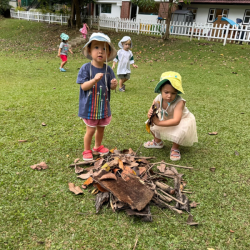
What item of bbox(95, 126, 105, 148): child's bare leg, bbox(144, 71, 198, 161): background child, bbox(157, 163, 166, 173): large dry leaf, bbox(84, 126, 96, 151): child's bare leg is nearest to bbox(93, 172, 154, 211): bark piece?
bbox(157, 163, 166, 173): large dry leaf

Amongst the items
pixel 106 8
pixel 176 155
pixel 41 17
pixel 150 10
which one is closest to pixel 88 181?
pixel 176 155

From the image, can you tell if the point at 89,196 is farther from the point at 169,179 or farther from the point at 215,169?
the point at 215,169

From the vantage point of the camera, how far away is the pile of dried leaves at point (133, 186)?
90.0 inches

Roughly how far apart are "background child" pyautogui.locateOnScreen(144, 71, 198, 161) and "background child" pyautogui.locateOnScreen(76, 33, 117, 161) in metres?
0.62

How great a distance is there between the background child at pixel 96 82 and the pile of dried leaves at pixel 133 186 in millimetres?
538

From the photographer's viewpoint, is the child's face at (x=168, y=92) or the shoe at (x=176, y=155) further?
the shoe at (x=176, y=155)

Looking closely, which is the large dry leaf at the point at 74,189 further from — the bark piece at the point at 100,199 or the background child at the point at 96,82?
the background child at the point at 96,82

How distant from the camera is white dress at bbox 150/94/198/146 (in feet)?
10.5

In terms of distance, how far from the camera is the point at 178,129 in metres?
3.23

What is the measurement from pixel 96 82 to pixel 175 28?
666 inches

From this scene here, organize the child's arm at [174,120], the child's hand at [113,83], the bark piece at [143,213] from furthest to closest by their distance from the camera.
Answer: the child's arm at [174,120] → the child's hand at [113,83] → the bark piece at [143,213]

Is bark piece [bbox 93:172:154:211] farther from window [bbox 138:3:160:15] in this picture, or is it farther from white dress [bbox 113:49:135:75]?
window [bbox 138:3:160:15]

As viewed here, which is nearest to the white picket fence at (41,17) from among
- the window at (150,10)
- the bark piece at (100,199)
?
the window at (150,10)

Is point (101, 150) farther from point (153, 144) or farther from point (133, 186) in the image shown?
point (133, 186)
